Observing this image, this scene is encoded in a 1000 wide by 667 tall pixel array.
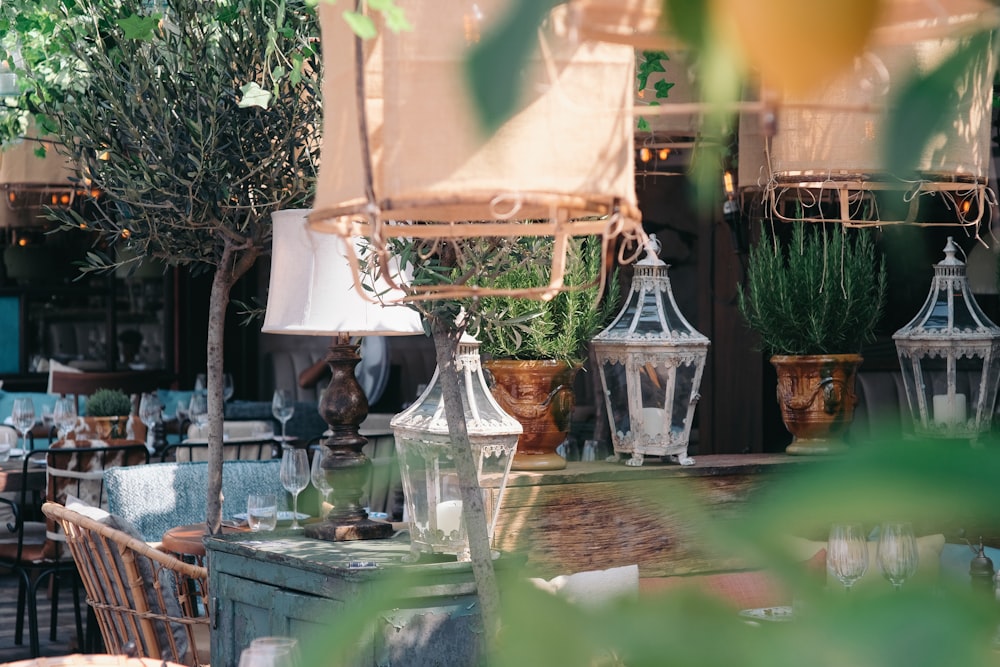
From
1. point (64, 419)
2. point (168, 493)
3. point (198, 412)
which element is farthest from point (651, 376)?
point (198, 412)

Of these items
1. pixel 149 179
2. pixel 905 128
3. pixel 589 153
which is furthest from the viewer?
pixel 149 179

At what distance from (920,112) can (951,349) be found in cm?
330

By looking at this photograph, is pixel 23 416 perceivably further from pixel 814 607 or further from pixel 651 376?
pixel 814 607

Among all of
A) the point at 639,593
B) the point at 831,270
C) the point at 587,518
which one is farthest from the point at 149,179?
the point at 639,593

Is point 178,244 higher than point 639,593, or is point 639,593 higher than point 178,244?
point 178,244

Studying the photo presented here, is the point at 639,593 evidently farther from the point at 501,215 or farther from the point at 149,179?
the point at 149,179

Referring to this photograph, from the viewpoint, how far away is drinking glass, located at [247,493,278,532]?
3283mm

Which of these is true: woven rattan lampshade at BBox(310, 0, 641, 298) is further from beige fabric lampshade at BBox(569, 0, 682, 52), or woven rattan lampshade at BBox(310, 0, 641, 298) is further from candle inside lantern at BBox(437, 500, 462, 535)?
candle inside lantern at BBox(437, 500, 462, 535)

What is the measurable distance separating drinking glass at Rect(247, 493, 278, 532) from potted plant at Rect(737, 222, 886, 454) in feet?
4.44

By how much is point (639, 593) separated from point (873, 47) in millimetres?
149

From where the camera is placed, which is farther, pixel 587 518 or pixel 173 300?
pixel 173 300

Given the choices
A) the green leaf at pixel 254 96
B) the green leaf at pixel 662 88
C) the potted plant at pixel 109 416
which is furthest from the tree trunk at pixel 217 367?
the potted plant at pixel 109 416

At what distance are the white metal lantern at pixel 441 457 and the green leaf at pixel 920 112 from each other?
227 centimetres

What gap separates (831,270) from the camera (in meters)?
3.27
